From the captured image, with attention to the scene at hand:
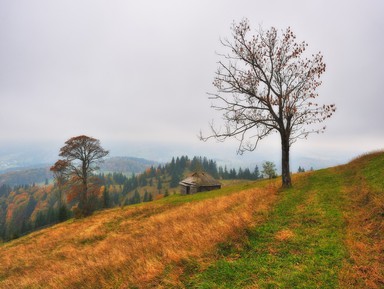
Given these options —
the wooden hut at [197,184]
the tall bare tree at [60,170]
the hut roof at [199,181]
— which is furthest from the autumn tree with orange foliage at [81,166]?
the hut roof at [199,181]

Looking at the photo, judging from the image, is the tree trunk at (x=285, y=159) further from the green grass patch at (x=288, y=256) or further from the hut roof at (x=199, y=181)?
the hut roof at (x=199, y=181)

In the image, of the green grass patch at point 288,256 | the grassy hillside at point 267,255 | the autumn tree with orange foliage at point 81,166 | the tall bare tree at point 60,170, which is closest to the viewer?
the green grass patch at point 288,256

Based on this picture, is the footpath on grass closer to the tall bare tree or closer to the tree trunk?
the tree trunk

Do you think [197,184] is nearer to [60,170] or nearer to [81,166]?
[81,166]

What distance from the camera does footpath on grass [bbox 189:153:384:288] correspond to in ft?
18.7

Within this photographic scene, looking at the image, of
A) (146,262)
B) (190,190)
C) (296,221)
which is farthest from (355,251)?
(190,190)

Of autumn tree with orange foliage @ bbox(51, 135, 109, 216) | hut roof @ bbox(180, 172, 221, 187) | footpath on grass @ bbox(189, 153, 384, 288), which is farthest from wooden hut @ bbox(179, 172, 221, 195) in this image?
footpath on grass @ bbox(189, 153, 384, 288)

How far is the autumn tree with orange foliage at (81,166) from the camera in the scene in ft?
127

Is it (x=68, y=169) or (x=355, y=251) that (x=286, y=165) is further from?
(x=68, y=169)

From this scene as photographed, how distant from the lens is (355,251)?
6789mm

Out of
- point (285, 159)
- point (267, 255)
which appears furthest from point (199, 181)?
point (267, 255)

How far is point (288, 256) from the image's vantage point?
6.98m

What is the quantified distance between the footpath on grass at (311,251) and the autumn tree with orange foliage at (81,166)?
3631 centimetres

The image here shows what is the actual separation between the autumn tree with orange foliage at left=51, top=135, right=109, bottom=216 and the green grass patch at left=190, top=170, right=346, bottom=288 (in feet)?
121
